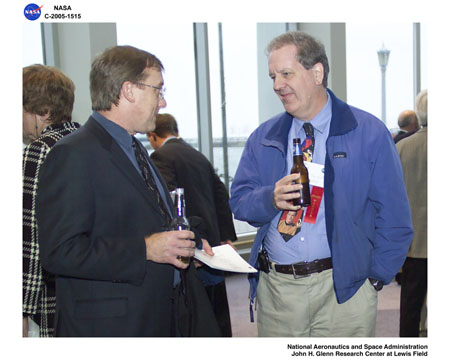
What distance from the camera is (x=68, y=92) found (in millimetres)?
2045

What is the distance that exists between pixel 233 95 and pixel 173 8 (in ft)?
12.1

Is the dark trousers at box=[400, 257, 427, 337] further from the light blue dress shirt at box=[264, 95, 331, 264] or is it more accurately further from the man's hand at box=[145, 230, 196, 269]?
the man's hand at box=[145, 230, 196, 269]

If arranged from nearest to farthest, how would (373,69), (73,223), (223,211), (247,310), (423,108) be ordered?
1. (73,223)
2. (423,108)
3. (223,211)
4. (247,310)
5. (373,69)

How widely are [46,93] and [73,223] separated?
774 mm

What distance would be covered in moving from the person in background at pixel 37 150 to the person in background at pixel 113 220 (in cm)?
33

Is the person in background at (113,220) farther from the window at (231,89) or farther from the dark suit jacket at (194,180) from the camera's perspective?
the window at (231,89)

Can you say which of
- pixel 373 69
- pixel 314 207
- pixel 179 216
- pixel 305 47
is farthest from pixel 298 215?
pixel 373 69

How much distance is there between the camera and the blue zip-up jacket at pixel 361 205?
187 cm

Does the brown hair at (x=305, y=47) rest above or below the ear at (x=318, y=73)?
above

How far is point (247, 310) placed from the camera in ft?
14.7

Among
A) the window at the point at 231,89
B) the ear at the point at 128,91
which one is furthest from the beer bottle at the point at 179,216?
the window at the point at 231,89

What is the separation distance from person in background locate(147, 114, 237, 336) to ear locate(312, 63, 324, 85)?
1378 millimetres

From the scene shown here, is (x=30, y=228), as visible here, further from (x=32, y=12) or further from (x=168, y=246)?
(x=32, y=12)

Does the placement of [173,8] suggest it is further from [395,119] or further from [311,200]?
[395,119]
